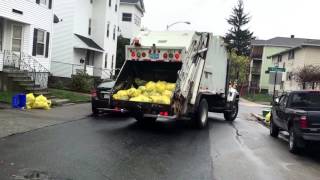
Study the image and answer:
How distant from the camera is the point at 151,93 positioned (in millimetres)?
14555

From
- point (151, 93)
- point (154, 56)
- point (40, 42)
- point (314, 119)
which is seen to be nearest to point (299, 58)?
point (40, 42)

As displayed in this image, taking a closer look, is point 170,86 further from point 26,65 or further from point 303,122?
point 26,65

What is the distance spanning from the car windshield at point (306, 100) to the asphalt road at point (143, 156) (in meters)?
1.34

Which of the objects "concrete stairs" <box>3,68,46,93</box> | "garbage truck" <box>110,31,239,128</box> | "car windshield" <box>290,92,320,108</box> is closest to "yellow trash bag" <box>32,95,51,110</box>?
"concrete stairs" <box>3,68,46,93</box>

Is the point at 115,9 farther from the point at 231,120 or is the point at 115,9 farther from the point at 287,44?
the point at 287,44

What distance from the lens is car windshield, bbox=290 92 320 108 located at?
13.7 metres

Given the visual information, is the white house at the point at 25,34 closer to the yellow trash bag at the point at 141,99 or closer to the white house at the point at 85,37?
the white house at the point at 85,37

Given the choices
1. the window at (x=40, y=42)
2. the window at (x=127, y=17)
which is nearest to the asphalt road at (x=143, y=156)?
the window at (x=40, y=42)

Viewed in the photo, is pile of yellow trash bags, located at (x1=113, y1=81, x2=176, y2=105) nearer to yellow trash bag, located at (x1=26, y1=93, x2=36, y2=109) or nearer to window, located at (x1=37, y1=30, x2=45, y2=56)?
yellow trash bag, located at (x1=26, y1=93, x2=36, y2=109)

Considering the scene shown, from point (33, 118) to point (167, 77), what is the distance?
458 cm

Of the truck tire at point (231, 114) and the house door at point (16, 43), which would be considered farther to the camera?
the house door at point (16, 43)

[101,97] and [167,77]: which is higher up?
[167,77]

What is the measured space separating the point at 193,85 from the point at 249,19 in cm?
8094

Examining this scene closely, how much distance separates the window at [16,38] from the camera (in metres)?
25.2
